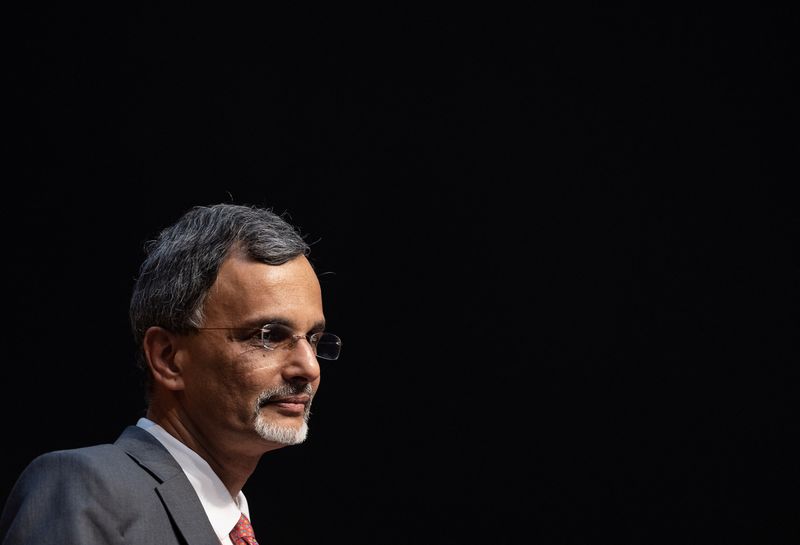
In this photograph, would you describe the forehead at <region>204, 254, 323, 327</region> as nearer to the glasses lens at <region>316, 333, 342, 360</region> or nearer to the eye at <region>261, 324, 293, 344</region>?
the eye at <region>261, 324, 293, 344</region>

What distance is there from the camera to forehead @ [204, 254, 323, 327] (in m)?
1.89

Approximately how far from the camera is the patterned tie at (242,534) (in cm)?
186

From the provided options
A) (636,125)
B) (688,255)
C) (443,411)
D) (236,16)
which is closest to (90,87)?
(236,16)

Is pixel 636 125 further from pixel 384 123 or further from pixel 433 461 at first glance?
pixel 433 461

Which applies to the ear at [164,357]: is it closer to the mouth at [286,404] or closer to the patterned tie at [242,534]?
the mouth at [286,404]

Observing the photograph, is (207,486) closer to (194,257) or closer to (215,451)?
(215,451)

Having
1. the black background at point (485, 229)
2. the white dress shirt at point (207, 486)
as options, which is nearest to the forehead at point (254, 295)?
the white dress shirt at point (207, 486)

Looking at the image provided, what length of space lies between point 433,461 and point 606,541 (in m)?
0.62

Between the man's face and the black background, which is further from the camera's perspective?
the black background

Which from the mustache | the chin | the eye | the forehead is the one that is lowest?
the chin

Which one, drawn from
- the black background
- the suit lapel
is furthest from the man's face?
the black background

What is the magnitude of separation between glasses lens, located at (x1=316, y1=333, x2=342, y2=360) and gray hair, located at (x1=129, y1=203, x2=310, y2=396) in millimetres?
194

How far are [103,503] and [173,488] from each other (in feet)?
0.54

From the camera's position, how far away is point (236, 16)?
341cm
